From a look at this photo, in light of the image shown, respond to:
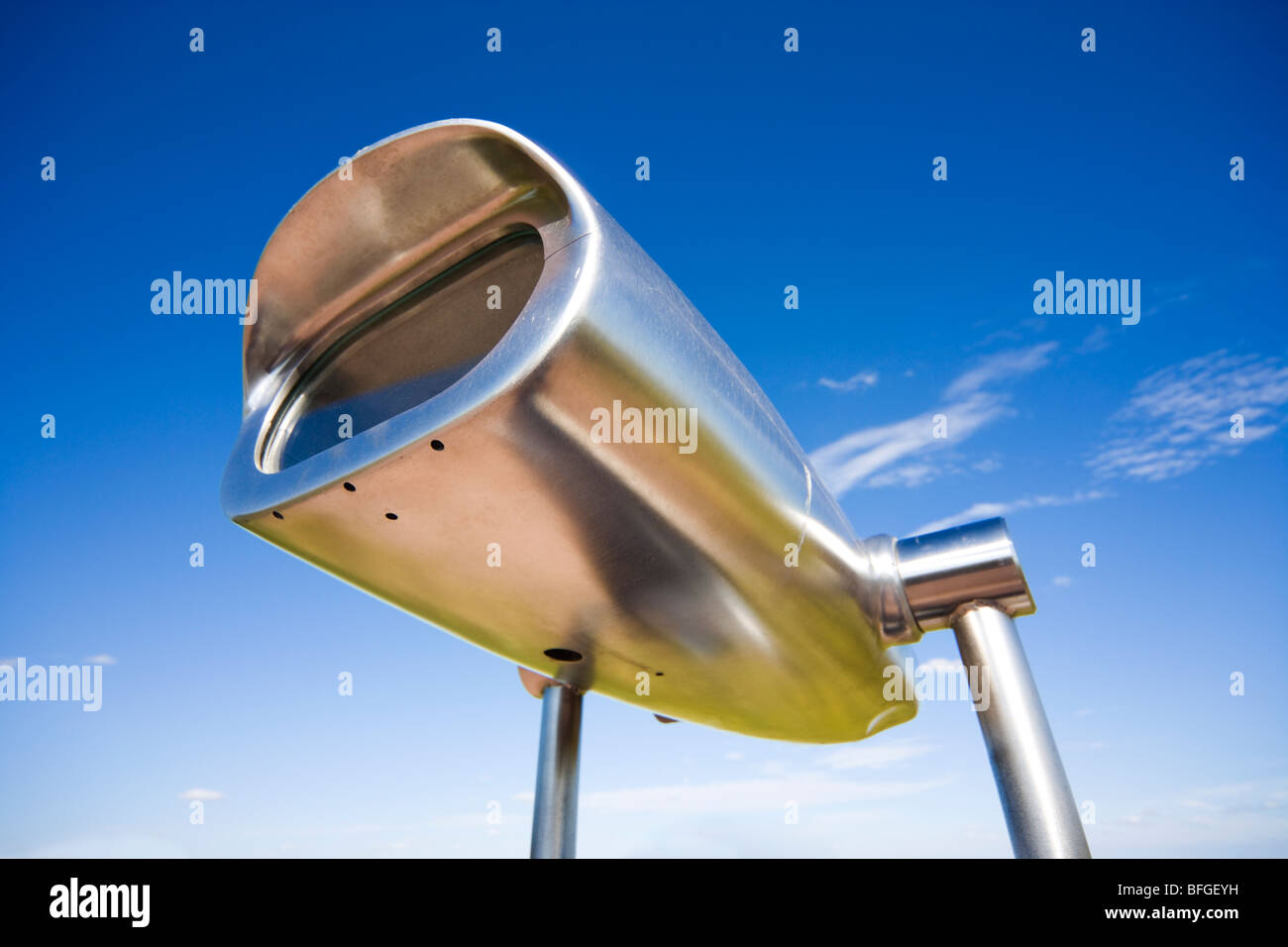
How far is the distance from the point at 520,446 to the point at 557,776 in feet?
4.78

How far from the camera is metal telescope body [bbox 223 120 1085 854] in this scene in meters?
1.27

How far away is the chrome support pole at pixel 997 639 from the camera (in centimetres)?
154

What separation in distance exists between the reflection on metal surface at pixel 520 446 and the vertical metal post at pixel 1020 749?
9.0 inches

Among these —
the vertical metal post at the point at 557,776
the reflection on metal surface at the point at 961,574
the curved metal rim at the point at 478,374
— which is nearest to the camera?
the curved metal rim at the point at 478,374

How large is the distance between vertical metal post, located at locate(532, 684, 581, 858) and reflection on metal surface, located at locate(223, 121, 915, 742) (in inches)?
18.1

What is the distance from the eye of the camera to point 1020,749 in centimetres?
161

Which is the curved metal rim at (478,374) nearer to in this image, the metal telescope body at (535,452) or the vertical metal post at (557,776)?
the metal telescope body at (535,452)

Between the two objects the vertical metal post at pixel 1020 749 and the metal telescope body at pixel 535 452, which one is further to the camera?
the vertical metal post at pixel 1020 749

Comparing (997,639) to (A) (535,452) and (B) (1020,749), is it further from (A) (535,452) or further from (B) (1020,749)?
(A) (535,452)

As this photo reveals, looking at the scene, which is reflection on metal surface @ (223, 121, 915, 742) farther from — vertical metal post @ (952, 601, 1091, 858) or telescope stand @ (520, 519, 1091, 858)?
vertical metal post @ (952, 601, 1091, 858)

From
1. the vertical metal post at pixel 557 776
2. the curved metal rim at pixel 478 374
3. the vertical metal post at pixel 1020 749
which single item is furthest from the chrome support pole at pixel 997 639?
the curved metal rim at pixel 478 374
